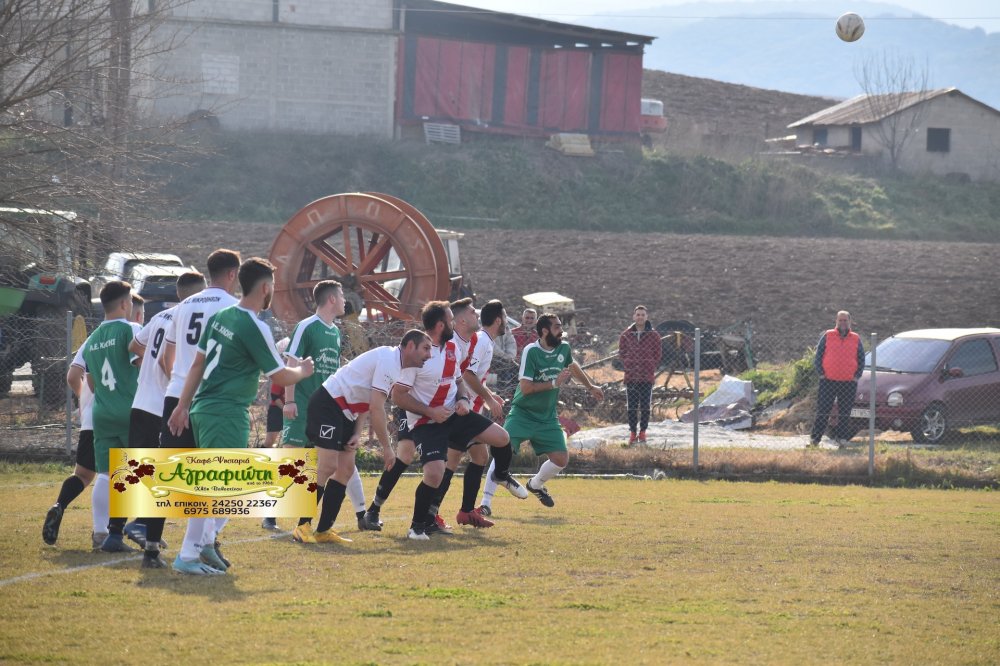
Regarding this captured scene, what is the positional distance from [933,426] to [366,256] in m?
9.88

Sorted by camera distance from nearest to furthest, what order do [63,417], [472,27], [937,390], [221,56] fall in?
[63,417], [937,390], [221,56], [472,27]

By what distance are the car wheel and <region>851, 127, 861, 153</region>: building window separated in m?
40.7

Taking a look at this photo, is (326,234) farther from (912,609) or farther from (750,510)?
(912,609)

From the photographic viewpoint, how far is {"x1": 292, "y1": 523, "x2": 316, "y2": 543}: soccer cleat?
8945 mm

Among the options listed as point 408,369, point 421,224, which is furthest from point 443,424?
point 421,224

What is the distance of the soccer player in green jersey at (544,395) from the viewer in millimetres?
11328

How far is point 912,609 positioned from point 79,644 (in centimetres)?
440

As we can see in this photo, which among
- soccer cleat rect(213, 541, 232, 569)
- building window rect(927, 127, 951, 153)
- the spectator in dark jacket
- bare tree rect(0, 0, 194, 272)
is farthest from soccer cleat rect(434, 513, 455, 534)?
building window rect(927, 127, 951, 153)

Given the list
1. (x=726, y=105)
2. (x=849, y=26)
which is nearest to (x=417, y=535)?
(x=849, y=26)

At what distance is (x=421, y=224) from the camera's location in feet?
70.6

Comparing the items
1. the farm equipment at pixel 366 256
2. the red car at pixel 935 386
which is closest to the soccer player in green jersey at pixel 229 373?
the red car at pixel 935 386

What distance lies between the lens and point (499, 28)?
47.6 m

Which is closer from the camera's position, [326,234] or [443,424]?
[443,424]

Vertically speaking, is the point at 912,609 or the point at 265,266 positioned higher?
the point at 265,266
